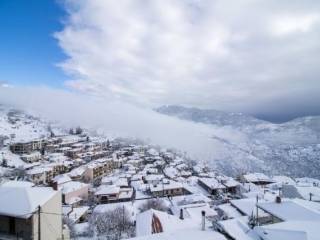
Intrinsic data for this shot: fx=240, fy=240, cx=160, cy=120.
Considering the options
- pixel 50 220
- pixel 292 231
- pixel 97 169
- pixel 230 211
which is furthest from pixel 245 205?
pixel 97 169

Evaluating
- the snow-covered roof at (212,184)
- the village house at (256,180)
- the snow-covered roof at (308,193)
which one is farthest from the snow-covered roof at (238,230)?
the village house at (256,180)

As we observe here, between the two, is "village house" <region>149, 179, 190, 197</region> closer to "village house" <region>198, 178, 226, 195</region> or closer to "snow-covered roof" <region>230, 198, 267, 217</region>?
"village house" <region>198, 178, 226, 195</region>

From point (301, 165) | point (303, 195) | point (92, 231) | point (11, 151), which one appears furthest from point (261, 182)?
point (301, 165)

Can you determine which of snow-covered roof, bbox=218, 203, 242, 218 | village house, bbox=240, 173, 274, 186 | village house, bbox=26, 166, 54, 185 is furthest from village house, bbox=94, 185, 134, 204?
village house, bbox=240, 173, 274, 186

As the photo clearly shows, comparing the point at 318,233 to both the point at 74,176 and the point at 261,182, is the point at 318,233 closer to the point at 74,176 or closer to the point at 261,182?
the point at 74,176

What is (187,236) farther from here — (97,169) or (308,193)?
(97,169)

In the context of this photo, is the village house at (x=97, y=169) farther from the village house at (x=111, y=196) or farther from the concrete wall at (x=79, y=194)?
the village house at (x=111, y=196)

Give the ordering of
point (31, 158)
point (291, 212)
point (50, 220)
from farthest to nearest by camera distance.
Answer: point (31, 158) < point (291, 212) < point (50, 220)

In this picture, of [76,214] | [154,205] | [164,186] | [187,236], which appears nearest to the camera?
[187,236]

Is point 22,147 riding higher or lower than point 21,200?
lower
